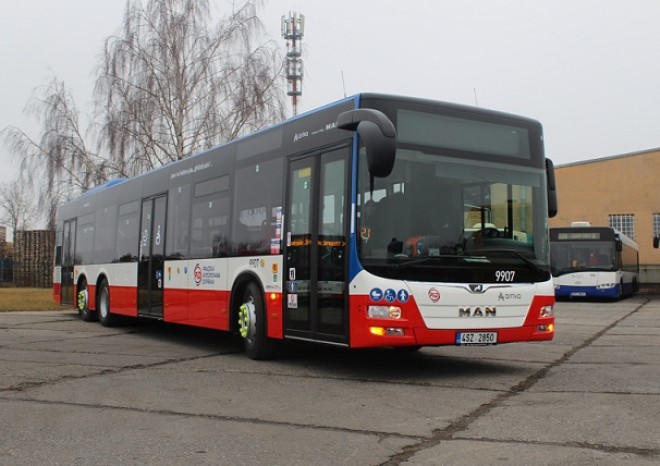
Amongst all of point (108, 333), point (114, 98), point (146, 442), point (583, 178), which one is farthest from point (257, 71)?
point (146, 442)

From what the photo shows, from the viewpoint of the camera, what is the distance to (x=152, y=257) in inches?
528

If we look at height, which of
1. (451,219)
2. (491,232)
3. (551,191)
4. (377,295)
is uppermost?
(551,191)

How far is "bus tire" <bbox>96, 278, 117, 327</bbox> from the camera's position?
1595 centimetres

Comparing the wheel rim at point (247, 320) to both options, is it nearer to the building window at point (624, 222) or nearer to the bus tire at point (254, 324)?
the bus tire at point (254, 324)

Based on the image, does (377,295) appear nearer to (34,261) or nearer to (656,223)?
(656,223)

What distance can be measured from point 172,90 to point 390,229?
24846mm

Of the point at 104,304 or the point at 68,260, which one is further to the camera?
the point at 68,260

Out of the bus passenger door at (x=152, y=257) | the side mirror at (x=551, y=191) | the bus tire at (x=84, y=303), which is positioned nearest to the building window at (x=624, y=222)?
the bus tire at (x=84, y=303)

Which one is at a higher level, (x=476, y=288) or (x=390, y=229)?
(x=390, y=229)

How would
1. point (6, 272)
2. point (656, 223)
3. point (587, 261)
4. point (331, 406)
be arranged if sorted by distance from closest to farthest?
point (331, 406) < point (587, 261) < point (656, 223) < point (6, 272)

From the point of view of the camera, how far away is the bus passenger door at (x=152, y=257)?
13102 mm

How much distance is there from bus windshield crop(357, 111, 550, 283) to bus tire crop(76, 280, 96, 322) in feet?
36.1

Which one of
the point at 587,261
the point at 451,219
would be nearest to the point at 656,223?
the point at 587,261

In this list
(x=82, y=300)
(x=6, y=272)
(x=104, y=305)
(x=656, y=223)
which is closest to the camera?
(x=104, y=305)
